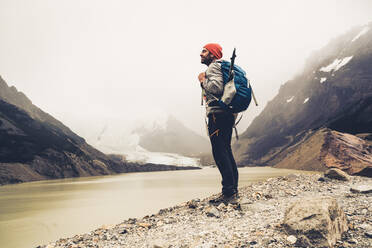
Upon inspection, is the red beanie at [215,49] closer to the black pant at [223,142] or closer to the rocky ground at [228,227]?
the black pant at [223,142]

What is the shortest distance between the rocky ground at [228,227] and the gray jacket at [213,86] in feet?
6.40

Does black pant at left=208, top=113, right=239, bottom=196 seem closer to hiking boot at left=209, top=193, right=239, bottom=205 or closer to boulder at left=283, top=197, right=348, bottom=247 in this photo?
hiking boot at left=209, top=193, right=239, bottom=205

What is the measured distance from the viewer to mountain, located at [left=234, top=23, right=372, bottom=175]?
96938 millimetres

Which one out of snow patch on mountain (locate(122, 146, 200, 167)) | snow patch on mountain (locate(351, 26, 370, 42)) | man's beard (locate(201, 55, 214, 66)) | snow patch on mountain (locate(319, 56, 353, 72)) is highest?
snow patch on mountain (locate(351, 26, 370, 42))

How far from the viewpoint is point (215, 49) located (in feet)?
16.8

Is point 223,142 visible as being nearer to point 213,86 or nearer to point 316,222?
point 213,86

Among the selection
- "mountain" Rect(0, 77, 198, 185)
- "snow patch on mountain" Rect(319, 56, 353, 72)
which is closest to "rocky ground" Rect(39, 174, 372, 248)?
"mountain" Rect(0, 77, 198, 185)

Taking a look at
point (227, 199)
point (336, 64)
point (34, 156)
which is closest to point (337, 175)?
point (227, 199)

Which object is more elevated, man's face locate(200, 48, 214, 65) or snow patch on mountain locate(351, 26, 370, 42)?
snow patch on mountain locate(351, 26, 370, 42)

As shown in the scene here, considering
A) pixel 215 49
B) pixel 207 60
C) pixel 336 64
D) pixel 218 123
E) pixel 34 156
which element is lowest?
pixel 34 156

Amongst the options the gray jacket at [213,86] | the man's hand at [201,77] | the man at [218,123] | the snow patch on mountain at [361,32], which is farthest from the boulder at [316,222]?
the snow patch on mountain at [361,32]

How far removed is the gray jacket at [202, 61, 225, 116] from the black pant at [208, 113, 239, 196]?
0.50ft

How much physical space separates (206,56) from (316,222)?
3.77 m

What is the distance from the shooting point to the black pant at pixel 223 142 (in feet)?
15.7
